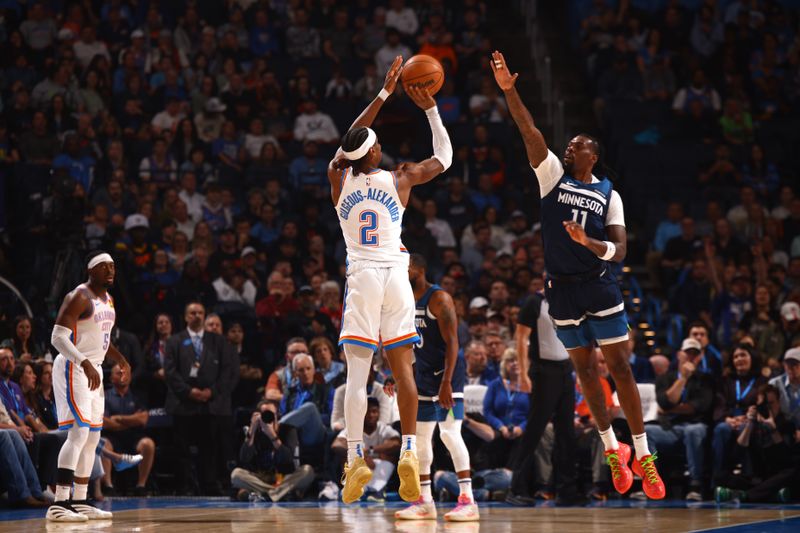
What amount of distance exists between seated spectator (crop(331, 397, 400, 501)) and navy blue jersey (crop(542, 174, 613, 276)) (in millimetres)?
4180

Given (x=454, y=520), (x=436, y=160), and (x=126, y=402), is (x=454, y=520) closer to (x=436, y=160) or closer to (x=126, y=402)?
(x=436, y=160)

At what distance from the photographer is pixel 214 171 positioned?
17594 millimetres

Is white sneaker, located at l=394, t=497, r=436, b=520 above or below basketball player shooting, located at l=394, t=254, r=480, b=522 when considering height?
below

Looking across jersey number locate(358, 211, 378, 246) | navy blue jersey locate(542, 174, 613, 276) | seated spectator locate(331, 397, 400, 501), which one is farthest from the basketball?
seated spectator locate(331, 397, 400, 501)

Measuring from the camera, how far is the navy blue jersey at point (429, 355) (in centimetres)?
992

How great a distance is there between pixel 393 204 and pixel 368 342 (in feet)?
3.44

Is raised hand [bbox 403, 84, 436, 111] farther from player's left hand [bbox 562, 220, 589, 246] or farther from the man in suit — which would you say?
the man in suit

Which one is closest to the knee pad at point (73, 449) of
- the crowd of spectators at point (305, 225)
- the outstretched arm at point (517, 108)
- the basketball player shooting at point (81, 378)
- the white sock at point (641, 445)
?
the basketball player shooting at point (81, 378)

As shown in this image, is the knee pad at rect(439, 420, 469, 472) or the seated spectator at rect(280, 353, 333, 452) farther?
the seated spectator at rect(280, 353, 333, 452)

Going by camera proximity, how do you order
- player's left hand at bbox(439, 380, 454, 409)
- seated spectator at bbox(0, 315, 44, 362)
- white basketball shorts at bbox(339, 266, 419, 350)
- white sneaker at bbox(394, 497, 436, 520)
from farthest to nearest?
seated spectator at bbox(0, 315, 44, 362) → player's left hand at bbox(439, 380, 454, 409) → white sneaker at bbox(394, 497, 436, 520) → white basketball shorts at bbox(339, 266, 419, 350)

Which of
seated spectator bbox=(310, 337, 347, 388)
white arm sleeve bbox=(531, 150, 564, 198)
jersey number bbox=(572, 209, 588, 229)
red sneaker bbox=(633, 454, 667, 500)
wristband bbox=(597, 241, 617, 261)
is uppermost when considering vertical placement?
white arm sleeve bbox=(531, 150, 564, 198)

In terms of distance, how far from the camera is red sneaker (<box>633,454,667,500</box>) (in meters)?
8.79

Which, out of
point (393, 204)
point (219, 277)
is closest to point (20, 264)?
point (219, 277)

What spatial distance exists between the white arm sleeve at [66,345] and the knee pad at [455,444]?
3063 mm
